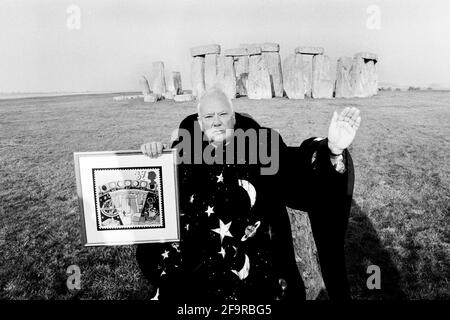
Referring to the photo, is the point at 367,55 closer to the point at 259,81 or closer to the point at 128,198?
the point at 259,81

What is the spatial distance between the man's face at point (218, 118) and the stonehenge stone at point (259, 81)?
1363 centimetres

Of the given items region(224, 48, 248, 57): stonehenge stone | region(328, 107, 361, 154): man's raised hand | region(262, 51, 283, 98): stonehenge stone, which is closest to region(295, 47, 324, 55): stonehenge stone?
region(262, 51, 283, 98): stonehenge stone

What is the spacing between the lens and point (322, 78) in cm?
1609

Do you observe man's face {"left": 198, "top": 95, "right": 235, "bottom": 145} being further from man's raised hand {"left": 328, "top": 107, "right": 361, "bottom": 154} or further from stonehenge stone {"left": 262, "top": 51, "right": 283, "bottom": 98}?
stonehenge stone {"left": 262, "top": 51, "right": 283, "bottom": 98}

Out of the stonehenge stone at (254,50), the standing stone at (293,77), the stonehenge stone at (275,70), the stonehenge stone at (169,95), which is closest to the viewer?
the standing stone at (293,77)

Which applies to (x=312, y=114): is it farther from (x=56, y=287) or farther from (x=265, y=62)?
(x=56, y=287)

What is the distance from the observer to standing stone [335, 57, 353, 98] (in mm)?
16672

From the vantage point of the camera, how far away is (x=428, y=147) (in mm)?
9273

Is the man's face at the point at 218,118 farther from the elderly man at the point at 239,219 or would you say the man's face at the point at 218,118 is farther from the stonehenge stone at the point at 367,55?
the stonehenge stone at the point at 367,55

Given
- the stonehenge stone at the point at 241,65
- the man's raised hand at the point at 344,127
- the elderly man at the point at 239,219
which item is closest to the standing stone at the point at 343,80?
the stonehenge stone at the point at 241,65

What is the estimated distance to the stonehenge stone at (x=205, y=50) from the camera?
16.9 meters

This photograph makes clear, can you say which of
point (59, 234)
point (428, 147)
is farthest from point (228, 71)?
point (59, 234)
